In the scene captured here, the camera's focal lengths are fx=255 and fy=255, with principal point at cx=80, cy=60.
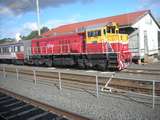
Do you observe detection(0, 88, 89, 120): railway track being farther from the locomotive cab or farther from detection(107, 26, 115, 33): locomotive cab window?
detection(107, 26, 115, 33): locomotive cab window

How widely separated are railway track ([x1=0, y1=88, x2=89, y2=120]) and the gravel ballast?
537 mm

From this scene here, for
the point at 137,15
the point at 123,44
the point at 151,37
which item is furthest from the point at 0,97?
the point at 151,37

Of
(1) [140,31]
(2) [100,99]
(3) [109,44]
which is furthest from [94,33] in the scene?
(2) [100,99]

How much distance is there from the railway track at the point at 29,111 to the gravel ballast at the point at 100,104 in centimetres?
54

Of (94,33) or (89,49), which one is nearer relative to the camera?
(94,33)

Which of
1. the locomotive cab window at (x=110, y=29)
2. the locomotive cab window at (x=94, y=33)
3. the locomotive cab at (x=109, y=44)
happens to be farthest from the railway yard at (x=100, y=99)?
the locomotive cab window at (x=110, y=29)

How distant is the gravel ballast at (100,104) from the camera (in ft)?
25.5

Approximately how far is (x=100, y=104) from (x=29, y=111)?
2.53m

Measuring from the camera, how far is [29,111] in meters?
8.71

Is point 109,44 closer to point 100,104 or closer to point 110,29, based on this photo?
point 110,29

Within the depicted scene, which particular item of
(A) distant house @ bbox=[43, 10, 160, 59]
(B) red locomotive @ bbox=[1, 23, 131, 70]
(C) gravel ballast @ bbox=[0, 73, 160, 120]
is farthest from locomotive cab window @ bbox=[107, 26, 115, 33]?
(C) gravel ballast @ bbox=[0, 73, 160, 120]

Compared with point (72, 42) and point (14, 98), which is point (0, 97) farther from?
point (72, 42)

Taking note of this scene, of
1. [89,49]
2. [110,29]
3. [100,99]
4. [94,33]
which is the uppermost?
[110,29]

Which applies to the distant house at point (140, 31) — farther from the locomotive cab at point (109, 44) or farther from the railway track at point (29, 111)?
the railway track at point (29, 111)
